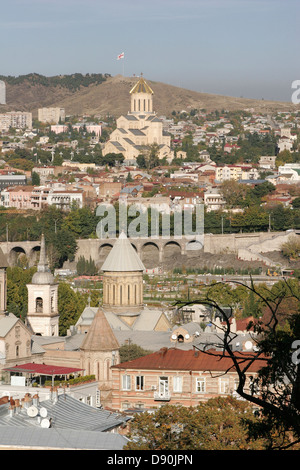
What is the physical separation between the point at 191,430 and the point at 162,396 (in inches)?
456

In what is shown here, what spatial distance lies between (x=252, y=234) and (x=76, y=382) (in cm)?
6530

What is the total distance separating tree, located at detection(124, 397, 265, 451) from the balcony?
32.0 feet

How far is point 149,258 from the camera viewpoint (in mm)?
101000

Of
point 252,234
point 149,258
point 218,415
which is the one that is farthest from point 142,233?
point 218,415

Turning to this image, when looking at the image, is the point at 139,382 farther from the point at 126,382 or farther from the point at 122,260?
the point at 122,260

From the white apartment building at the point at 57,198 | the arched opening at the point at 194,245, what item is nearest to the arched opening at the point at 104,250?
the arched opening at the point at 194,245

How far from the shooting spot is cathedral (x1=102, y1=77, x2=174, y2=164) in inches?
5655

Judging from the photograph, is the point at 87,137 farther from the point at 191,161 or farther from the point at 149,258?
the point at 149,258

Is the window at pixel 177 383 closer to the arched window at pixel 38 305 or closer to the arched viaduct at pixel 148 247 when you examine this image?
the arched window at pixel 38 305

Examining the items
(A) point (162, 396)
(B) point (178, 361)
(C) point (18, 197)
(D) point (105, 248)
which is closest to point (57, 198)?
(C) point (18, 197)

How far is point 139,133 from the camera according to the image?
147375 mm

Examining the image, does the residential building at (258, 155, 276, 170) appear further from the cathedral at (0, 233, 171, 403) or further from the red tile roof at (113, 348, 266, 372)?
the red tile roof at (113, 348, 266, 372)

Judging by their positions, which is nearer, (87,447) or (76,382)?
(87,447)

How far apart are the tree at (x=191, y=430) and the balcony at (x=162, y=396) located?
9754 mm
